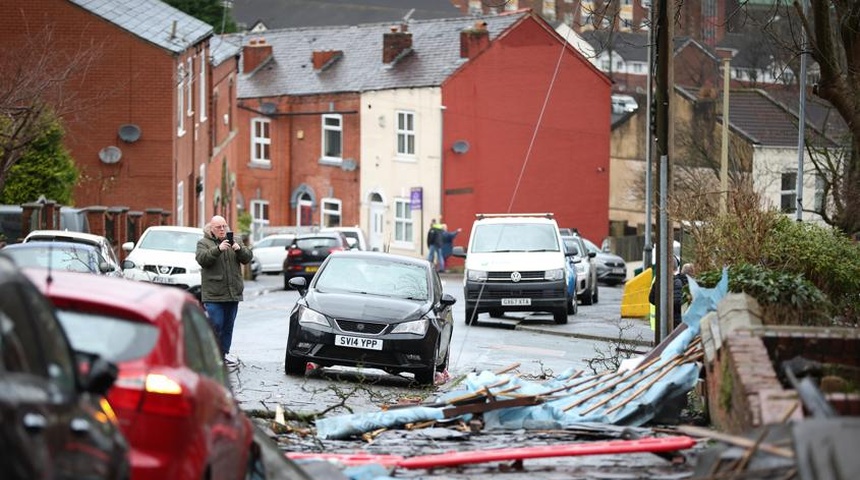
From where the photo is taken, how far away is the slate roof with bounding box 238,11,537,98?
2386 inches

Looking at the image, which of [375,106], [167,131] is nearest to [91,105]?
[167,131]

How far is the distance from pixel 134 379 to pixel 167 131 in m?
34.6

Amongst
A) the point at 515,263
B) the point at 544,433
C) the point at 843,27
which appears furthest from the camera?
the point at 515,263

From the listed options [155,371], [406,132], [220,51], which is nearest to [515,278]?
[155,371]

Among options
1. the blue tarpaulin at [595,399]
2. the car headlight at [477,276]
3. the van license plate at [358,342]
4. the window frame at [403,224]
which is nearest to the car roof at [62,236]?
the car headlight at [477,276]

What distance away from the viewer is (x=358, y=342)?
16.9 metres

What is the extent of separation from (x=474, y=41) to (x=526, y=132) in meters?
4.22

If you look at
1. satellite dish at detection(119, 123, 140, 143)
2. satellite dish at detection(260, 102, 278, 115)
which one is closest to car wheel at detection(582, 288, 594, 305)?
satellite dish at detection(119, 123, 140, 143)

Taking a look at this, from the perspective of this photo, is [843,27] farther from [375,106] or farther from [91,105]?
[375,106]

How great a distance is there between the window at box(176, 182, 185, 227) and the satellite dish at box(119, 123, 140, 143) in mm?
2100

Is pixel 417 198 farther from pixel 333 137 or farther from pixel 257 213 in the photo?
pixel 257 213

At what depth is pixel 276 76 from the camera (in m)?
65.6

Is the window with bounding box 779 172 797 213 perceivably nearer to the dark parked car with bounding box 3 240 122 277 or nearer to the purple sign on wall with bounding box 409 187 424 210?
the purple sign on wall with bounding box 409 187 424 210

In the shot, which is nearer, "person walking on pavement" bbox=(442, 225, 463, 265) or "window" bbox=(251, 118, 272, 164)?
"person walking on pavement" bbox=(442, 225, 463, 265)
